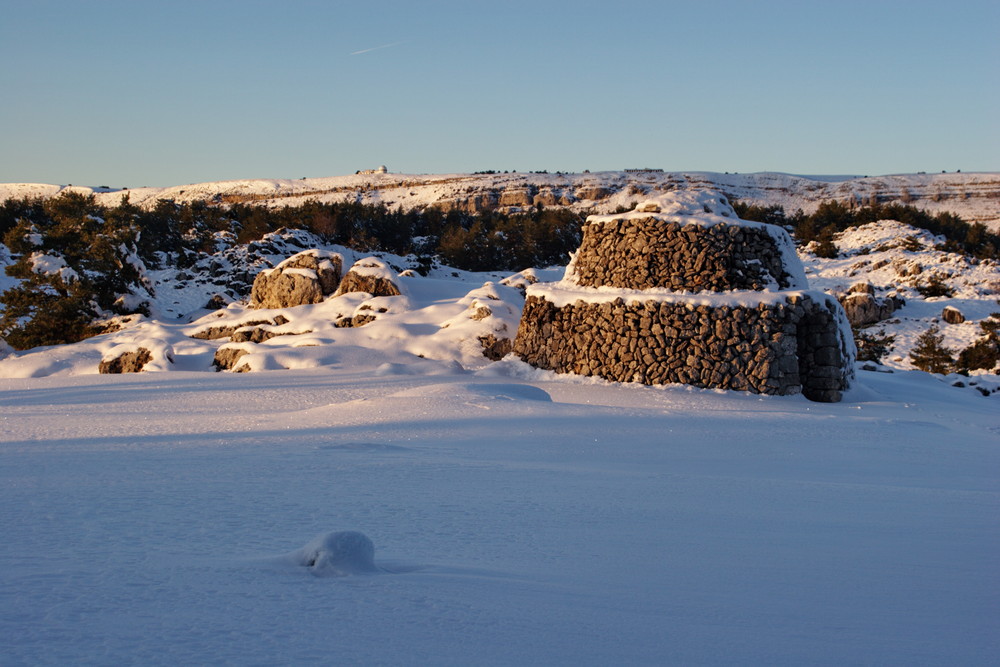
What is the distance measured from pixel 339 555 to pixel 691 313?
9.00m

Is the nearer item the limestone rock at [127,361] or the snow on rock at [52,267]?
the limestone rock at [127,361]

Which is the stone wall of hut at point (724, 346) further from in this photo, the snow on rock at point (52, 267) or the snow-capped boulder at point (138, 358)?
the snow on rock at point (52, 267)

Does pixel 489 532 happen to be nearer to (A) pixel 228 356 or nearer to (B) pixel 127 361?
(A) pixel 228 356

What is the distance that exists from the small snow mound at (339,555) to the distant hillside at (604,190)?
154 feet

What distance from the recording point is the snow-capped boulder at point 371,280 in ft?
52.1

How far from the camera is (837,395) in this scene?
10781 mm

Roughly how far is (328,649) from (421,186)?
62.7 meters

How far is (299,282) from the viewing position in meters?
16.6

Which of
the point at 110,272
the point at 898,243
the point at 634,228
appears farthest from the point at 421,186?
the point at 634,228

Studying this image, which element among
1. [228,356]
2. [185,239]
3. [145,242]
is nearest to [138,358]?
[228,356]

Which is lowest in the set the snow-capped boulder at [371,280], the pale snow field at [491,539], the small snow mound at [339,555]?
the snow-capped boulder at [371,280]

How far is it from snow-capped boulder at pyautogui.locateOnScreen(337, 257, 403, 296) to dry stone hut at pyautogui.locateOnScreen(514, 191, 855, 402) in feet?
14.8

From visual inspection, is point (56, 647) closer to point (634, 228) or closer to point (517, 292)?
point (634, 228)

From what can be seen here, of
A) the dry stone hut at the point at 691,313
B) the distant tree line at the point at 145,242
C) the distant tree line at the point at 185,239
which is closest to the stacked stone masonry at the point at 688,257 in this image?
the dry stone hut at the point at 691,313
